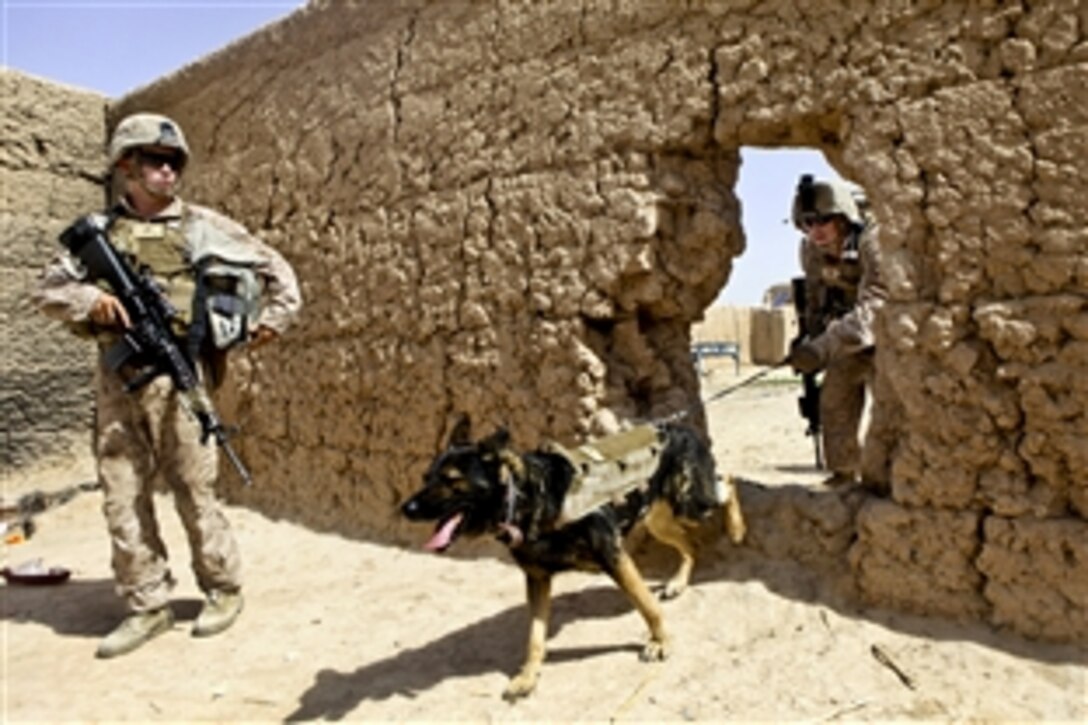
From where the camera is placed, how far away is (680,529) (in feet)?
11.1

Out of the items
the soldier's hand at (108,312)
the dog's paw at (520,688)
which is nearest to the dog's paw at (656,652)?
the dog's paw at (520,688)

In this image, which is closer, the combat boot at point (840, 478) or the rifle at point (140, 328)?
the rifle at point (140, 328)

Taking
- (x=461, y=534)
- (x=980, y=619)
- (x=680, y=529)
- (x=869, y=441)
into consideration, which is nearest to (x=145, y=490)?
(x=461, y=534)

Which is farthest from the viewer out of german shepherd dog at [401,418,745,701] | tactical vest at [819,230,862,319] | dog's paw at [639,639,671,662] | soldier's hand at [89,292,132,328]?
tactical vest at [819,230,862,319]

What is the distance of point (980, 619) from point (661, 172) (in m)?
2.01

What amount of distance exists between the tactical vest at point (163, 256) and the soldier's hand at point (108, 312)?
0.21 meters

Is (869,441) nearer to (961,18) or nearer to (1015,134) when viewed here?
(1015,134)

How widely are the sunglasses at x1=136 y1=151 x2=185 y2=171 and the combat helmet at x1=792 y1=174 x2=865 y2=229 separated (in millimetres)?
2808

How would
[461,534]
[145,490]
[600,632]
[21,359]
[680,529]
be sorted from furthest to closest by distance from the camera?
[21,359]
[145,490]
[680,529]
[600,632]
[461,534]

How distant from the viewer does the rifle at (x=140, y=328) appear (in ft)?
11.6

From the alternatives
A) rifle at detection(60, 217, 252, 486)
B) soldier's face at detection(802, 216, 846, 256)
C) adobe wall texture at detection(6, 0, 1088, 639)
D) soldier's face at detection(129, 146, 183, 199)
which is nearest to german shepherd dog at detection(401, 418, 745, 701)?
adobe wall texture at detection(6, 0, 1088, 639)

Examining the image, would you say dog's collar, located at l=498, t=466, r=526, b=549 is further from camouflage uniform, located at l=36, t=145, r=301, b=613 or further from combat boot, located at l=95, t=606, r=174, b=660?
combat boot, located at l=95, t=606, r=174, b=660

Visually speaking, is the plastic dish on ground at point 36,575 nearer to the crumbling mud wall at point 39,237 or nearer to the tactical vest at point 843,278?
the crumbling mud wall at point 39,237

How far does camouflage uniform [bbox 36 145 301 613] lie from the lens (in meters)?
3.58
